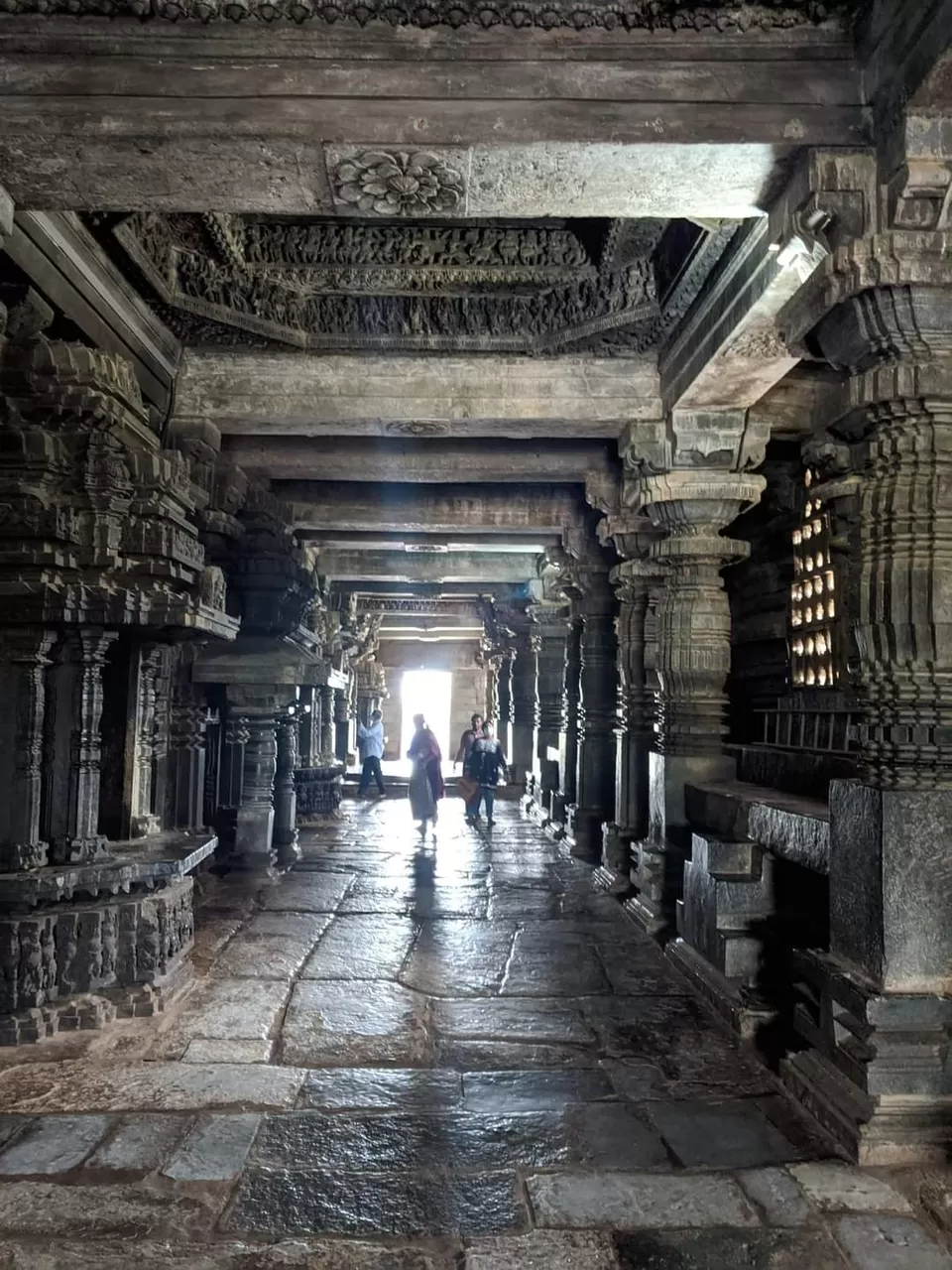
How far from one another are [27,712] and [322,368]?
10.2ft

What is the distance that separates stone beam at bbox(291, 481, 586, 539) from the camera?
9.72m

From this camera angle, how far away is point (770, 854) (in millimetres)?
4949

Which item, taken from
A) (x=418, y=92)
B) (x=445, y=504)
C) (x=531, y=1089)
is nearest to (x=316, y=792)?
(x=445, y=504)

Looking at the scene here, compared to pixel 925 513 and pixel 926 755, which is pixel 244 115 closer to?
pixel 925 513

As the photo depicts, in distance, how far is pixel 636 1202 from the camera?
9.53ft

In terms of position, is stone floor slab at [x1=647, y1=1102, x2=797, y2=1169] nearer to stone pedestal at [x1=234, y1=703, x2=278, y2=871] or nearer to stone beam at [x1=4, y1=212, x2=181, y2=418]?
stone beam at [x1=4, y1=212, x2=181, y2=418]

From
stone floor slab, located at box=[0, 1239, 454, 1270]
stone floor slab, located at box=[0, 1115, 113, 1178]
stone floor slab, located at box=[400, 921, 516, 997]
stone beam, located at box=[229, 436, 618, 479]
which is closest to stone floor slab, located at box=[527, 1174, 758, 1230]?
stone floor slab, located at box=[0, 1239, 454, 1270]

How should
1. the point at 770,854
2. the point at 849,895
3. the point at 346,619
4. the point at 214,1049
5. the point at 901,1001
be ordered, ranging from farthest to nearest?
the point at 346,619, the point at 770,854, the point at 214,1049, the point at 849,895, the point at 901,1001

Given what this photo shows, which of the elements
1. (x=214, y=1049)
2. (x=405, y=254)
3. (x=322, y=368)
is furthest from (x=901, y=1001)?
(x=322, y=368)

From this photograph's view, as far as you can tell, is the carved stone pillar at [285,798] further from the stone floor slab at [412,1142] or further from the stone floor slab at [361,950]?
the stone floor slab at [412,1142]

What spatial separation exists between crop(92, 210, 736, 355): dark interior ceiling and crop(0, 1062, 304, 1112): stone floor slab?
3.95 m

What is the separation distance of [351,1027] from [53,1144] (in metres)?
1.53

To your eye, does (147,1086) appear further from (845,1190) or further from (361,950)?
(845,1190)

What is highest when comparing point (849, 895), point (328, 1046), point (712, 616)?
point (712, 616)
